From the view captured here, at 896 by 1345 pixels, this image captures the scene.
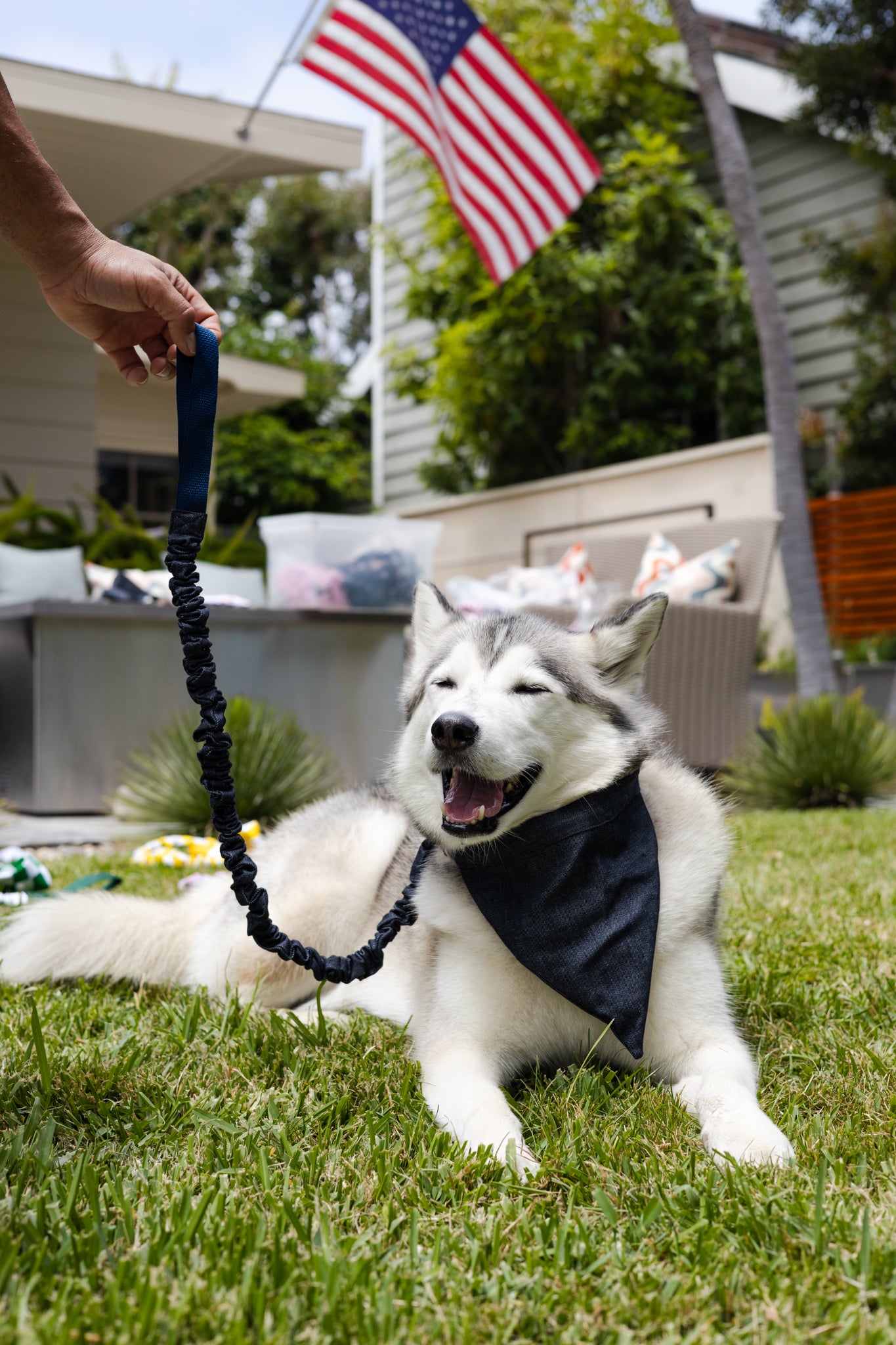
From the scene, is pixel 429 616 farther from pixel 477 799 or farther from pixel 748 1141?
pixel 748 1141

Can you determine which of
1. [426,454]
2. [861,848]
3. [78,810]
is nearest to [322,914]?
[861,848]

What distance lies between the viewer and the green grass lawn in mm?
1149

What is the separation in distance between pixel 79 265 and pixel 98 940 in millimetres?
1602

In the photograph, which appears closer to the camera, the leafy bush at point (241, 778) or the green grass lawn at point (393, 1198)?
the green grass lawn at point (393, 1198)

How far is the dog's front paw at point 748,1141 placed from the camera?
1549 millimetres

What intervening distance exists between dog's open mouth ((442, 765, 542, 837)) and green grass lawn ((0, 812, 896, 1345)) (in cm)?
45

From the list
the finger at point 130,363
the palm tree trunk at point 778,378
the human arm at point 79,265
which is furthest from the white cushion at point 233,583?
the human arm at point 79,265

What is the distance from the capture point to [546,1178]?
5.02ft

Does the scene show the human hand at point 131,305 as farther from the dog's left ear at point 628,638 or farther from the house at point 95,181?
the house at point 95,181

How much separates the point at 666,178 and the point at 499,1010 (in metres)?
10.6

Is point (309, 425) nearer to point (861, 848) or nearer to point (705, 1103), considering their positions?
point (861, 848)

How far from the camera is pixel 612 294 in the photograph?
36.0 ft

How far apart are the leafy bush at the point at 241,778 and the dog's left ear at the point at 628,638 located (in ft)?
10.2

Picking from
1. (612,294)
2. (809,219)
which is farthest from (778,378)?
(809,219)
